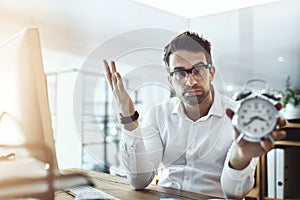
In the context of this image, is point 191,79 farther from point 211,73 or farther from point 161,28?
point 161,28

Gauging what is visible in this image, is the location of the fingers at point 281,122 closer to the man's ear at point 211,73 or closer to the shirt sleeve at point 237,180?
the shirt sleeve at point 237,180

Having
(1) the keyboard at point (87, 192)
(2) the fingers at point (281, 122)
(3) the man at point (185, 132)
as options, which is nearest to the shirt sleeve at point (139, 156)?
(3) the man at point (185, 132)

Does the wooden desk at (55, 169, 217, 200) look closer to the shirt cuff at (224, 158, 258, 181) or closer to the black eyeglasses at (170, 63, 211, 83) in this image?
the shirt cuff at (224, 158, 258, 181)

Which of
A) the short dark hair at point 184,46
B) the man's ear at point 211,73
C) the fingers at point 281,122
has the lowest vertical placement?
the fingers at point 281,122

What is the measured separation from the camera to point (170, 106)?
138cm

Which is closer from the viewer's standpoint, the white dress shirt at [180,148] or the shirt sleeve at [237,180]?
the shirt sleeve at [237,180]

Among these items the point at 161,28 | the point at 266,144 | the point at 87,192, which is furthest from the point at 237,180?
the point at 161,28

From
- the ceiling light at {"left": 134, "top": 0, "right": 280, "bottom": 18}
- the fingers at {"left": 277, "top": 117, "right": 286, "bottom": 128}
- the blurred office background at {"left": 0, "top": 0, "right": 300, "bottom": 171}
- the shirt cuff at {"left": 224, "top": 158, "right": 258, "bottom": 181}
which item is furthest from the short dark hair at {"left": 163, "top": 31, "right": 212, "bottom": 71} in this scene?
the ceiling light at {"left": 134, "top": 0, "right": 280, "bottom": 18}

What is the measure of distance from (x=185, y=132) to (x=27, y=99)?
2.35 ft

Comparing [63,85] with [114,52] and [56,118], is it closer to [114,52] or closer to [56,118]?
[56,118]

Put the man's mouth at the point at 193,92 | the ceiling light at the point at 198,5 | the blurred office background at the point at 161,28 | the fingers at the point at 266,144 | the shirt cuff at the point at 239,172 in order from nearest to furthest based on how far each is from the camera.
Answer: the fingers at the point at 266,144 < the shirt cuff at the point at 239,172 < the man's mouth at the point at 193,92 < the blurred office background at the point at 161,28 < the ceiling light at the point at 198,5

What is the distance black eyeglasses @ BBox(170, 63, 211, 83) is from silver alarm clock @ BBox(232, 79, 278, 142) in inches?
14.6

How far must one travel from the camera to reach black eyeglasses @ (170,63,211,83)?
1.11m

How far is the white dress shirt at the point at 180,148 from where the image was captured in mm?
1180
